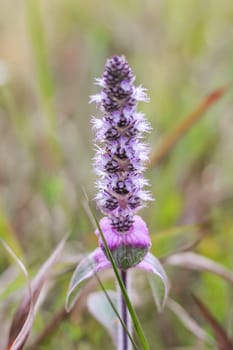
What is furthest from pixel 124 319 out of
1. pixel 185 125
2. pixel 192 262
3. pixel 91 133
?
pixel 91 133

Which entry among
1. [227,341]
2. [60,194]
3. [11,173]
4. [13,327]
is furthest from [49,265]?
[11,173]

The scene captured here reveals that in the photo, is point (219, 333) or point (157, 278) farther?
point (219, 333)

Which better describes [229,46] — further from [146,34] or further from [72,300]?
[72,300]

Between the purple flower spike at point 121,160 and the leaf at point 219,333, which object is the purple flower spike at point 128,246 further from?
the leaf at point 219,333

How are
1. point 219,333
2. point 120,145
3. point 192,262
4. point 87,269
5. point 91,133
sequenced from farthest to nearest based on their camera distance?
point 91,133 < point 192,262 < point 219,333 < point 87,269 < point 120,145

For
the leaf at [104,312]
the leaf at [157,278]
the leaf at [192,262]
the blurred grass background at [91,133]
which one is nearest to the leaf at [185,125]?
the blurred grass background at [91,133]

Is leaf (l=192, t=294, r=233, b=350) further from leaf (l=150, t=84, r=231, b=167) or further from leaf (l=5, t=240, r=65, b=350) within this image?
leaf (l=150, t=84, r=231, b=167)

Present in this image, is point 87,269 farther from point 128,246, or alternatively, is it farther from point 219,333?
point 219,333
